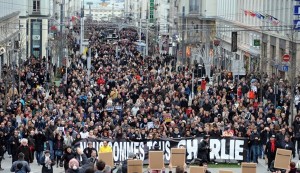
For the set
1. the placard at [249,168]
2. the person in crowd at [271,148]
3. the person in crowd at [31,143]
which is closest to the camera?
the placard at [249,168]

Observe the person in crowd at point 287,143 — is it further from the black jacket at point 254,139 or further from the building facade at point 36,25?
the building facade at point 36,25

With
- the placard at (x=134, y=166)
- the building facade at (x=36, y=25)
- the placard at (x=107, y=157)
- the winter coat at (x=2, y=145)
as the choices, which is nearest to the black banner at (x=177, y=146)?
the winter coat at (x=2, y=145)

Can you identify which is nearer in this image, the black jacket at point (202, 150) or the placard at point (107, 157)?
the placard at point (107, 157)

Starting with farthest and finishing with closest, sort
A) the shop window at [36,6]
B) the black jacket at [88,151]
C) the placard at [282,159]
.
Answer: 1. the shop window at [36,6]
2. the black jacket at [88,151]
3. the placard at [282,159]

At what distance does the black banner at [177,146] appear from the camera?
1244 inches

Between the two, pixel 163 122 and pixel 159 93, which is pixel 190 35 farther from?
pixel 163 122

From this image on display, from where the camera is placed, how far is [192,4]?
113438 mm

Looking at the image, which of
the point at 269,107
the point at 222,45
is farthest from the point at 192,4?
the point at 269,107

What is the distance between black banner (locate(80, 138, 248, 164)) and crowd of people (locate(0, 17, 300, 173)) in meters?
0.28

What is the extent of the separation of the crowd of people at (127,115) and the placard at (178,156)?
2.22 metres

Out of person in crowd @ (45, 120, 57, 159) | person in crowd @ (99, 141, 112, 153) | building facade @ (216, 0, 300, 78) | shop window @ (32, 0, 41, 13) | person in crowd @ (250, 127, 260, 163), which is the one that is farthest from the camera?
shop window @ (32, 0, 41, 13)

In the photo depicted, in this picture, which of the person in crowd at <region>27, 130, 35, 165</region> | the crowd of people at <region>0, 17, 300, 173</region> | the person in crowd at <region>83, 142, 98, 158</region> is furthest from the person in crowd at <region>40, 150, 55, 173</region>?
the person in crowd at <region>27, 130, 35, 165</region>

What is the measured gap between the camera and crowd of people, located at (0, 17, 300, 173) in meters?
32.2

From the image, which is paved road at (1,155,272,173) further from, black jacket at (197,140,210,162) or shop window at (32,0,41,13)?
shop window at (32,0,41,13)
